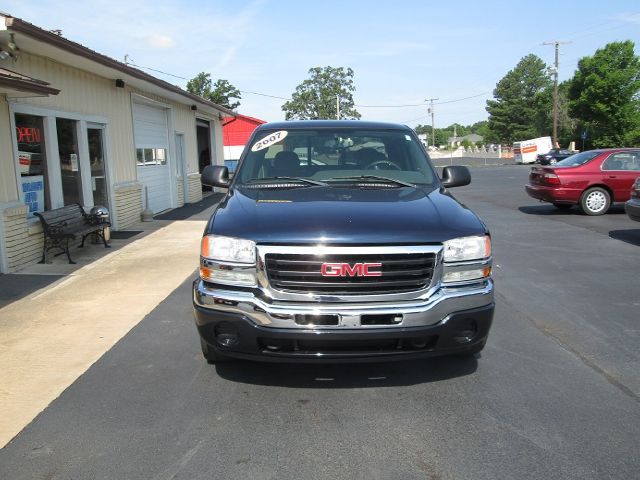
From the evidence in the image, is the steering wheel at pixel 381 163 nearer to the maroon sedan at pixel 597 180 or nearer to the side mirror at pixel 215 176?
the side mirror at pixel 215 176

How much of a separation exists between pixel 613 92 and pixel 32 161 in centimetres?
4874

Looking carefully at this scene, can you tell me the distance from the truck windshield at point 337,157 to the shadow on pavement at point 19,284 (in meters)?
3.47

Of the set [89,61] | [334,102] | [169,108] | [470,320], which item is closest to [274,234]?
[470,320]

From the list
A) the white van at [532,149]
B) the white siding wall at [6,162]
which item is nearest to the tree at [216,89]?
the white van at [532,149]

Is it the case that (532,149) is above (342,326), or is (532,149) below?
above

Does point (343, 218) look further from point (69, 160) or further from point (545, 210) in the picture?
point (545, 210)

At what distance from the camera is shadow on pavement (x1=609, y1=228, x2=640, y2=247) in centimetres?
970

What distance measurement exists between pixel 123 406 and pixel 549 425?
2678 mm

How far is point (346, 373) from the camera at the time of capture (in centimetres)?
407

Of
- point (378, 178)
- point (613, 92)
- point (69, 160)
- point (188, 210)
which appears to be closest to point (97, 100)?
point (69, 160)

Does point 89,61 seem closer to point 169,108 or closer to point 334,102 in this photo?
point 169,108

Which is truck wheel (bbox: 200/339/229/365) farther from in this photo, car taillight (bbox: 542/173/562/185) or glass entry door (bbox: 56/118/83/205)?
car taillight (bbox: 542/173/562/185)

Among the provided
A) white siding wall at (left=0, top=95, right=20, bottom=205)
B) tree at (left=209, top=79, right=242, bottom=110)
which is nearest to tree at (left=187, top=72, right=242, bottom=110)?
tree at (left=209, top=79, right=242, bottom=110)

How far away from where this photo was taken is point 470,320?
352cm
